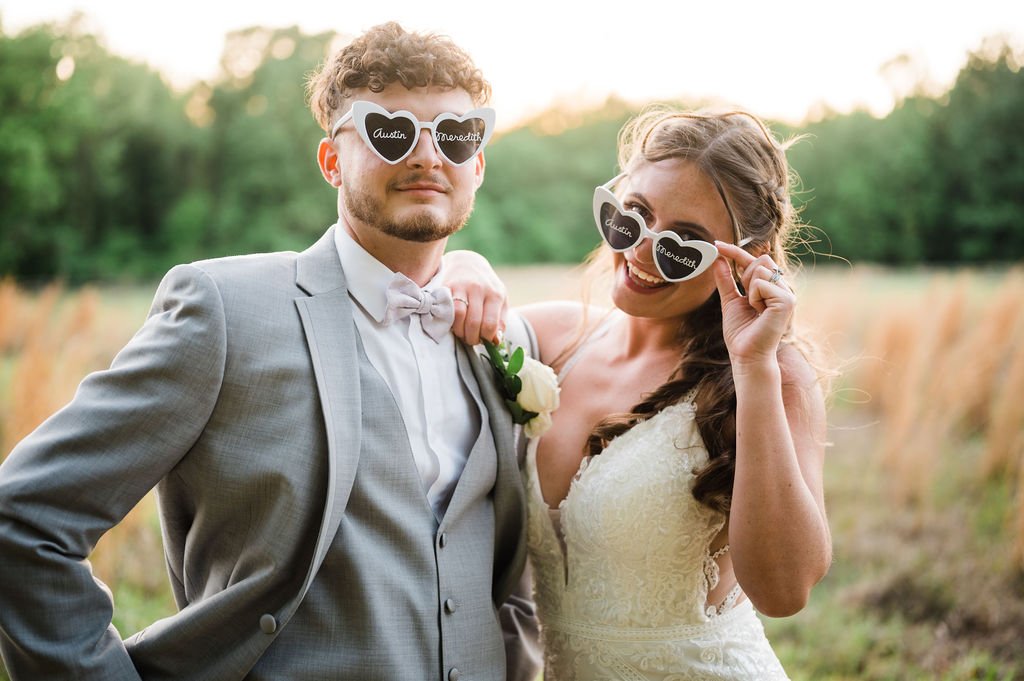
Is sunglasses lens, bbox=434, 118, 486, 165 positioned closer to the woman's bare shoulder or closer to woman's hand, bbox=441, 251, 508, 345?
woman's hand, bbox=441, 251, 508, 345

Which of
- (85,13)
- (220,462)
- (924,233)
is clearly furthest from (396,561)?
(85,13)

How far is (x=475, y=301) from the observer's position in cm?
268

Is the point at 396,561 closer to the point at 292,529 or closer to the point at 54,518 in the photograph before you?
the point at 292,529

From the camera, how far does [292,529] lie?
2.09 meters

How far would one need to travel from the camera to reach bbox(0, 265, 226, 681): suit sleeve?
1918 mm

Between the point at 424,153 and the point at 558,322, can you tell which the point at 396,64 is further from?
the point at 558,322

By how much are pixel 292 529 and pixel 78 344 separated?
4768 millimetres

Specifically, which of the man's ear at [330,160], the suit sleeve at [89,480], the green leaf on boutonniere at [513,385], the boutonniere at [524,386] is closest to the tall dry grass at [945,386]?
the boutonniere at [524,386]

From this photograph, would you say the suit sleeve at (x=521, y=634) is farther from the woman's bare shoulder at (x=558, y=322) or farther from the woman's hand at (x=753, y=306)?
the woman's hand at (x=753, y=306)

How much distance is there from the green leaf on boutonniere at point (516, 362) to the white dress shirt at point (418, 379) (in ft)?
0.53

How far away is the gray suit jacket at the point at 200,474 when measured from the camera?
1.94 metres

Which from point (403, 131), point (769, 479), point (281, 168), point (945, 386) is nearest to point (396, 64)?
point (403, 131)

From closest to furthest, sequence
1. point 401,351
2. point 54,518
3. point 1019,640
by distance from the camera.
→ point 54,518
point 401,351
point 1019,640

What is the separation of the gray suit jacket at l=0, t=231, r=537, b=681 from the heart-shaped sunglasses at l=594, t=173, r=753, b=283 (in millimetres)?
946
